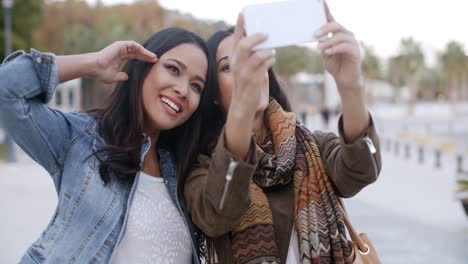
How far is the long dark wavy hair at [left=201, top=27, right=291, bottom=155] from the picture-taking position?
2316mm

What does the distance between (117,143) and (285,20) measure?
93cm

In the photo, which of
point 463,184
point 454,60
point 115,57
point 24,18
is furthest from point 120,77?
point 454,60

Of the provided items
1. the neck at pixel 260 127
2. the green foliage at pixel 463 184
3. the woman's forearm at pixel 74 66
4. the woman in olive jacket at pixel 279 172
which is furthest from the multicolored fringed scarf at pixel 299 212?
the green foliage at pixel 463 184

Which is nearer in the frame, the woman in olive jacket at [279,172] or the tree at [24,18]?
the woman in olive jacket at [279,172]

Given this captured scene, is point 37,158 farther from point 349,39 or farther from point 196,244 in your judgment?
point 349,39

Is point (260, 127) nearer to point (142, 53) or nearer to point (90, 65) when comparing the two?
point (142, 53)

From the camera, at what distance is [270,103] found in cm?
226

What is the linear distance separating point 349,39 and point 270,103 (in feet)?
2.03

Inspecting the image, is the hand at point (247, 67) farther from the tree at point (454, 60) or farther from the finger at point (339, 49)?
the tree at point (454, 60)

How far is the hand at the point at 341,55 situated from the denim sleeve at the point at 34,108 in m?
0.94

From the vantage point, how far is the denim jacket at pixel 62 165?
1.91 m

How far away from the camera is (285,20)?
1.59m

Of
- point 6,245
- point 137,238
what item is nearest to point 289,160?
point 137,238

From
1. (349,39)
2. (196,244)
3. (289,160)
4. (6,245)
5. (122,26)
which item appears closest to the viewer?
(349,39)
